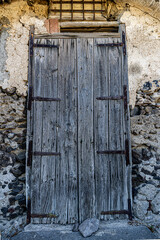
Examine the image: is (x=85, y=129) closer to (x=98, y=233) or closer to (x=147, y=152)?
(x=147, y=152)

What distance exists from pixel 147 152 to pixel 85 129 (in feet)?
3.07

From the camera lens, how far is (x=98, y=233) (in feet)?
8.29

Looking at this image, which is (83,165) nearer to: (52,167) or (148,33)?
(52,167)

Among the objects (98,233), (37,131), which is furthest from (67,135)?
(98,233)

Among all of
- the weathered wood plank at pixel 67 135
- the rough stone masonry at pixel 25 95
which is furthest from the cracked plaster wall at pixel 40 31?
the weathered wood plank at pixel 67 135

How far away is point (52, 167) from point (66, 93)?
110 centimetres

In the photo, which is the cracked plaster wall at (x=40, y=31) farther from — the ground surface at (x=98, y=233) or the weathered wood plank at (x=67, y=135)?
the ground surface at (x=98, y=233)

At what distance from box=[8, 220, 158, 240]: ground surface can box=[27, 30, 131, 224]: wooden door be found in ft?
0.42

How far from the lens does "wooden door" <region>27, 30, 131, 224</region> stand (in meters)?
2.83

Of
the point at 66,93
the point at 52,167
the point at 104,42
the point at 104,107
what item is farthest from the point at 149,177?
the point at 104,42

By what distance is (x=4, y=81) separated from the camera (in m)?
2.96

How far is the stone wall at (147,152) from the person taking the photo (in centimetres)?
272

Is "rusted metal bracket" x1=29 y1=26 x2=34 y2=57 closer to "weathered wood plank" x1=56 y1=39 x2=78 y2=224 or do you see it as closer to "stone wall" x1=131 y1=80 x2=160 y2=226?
"weathered wood plank" x1=56 y1=39 x2=78 y2=224

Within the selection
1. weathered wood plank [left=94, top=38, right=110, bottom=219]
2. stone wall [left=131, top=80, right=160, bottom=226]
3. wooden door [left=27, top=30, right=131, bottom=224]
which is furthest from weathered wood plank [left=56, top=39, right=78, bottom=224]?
stone wall [left=131, top=80, right=160, bottom=226]
